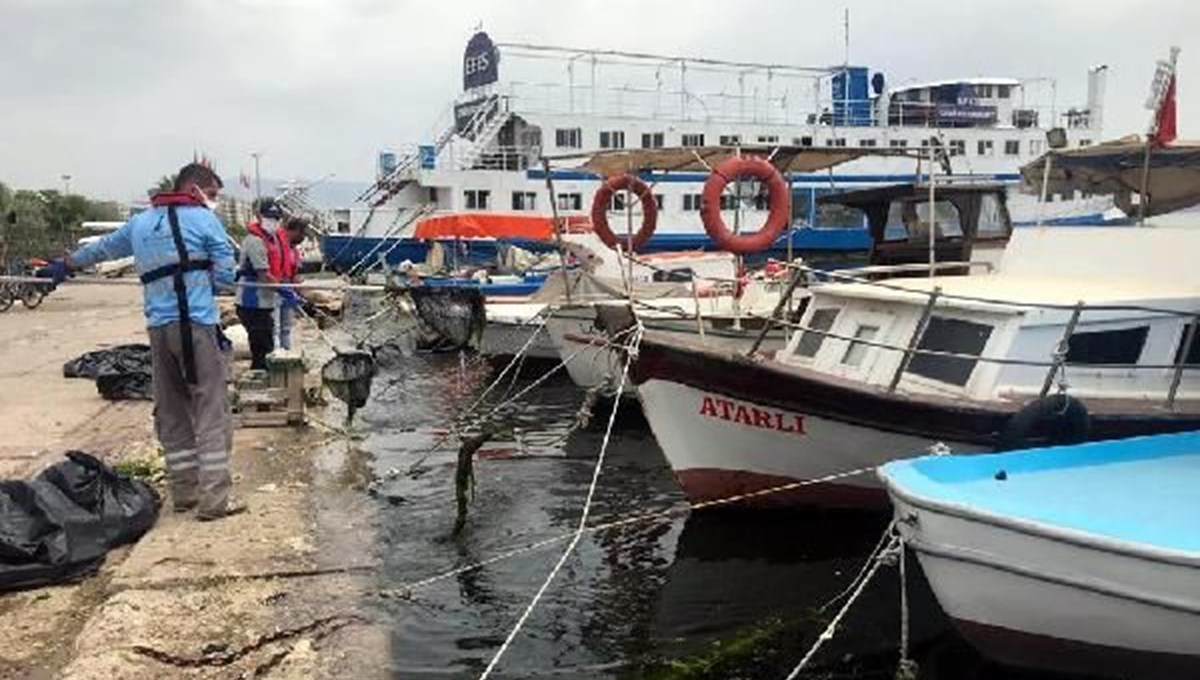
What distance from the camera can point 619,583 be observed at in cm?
770

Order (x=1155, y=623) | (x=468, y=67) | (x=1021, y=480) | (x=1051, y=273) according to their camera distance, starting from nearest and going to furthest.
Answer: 1. (x=1155, y=623)
2. (x=1021, y=480)
3. (x=1051, y=273)
4. (x=468, y=67)

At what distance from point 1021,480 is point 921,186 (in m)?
6.90

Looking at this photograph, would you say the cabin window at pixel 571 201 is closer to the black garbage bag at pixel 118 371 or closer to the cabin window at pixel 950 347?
the black garbage bag at pixel 118 371

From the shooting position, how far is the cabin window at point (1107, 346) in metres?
8.29

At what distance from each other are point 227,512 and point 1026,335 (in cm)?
565

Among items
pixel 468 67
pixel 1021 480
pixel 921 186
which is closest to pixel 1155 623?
pixel 1021 480

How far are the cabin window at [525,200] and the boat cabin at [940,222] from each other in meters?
23.5

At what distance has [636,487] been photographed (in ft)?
34.7

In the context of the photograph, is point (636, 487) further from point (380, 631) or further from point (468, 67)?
point (468, 67)

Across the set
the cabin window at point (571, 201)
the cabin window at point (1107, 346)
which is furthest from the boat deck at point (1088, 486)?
the cabin window at point (571, 201)

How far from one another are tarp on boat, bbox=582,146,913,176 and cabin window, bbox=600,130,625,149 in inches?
869

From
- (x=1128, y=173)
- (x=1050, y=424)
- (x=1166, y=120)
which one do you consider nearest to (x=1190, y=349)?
(x=1050, y=424)

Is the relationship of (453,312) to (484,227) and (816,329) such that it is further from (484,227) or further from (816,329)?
(484,227)

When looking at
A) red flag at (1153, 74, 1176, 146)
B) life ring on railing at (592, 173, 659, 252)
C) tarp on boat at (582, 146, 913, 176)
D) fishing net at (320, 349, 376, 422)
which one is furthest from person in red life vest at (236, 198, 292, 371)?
red flag at (1153, 74, 1176, 146)
